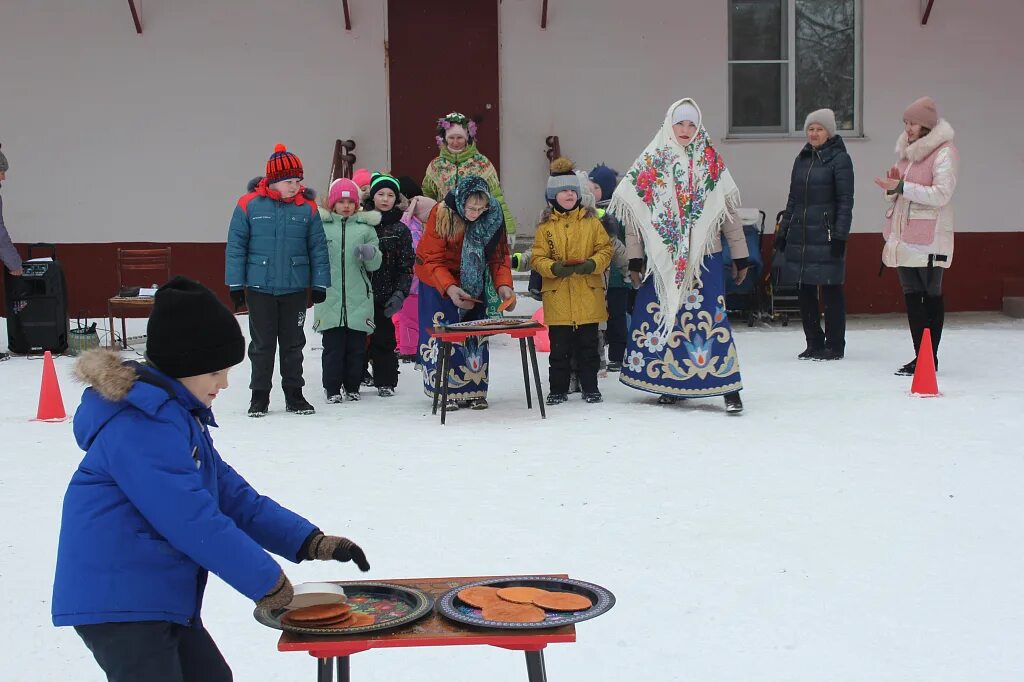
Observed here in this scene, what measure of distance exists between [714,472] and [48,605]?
9.97ft

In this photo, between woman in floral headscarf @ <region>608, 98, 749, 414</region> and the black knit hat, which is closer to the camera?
the black knit hat

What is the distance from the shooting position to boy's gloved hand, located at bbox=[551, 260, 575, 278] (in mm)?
7602

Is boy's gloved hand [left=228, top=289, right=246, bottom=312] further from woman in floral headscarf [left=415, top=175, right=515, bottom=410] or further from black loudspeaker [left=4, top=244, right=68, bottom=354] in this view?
black loudspeaker [left=4, top=244, right=68, bottom=354]

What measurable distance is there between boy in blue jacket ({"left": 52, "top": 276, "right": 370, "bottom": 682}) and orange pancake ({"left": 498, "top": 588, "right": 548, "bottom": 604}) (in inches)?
11.7

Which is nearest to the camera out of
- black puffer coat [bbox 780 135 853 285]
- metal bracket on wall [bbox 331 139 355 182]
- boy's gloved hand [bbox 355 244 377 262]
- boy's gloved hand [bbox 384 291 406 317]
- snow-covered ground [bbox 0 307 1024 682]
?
snow-covered ground [bbox 0 307 1024 682]

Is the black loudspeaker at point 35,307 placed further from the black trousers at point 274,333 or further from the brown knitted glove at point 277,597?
the brown knitted glove at point 277,597

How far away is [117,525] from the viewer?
7.74 ft

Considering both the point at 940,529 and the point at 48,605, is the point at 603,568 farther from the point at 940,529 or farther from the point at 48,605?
the point at 48,605

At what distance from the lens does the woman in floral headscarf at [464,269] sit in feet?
24.6

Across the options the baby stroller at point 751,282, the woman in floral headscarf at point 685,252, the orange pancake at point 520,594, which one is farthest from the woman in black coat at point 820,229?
the orange pancake at point 520,594

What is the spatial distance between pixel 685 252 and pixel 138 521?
17.8ft

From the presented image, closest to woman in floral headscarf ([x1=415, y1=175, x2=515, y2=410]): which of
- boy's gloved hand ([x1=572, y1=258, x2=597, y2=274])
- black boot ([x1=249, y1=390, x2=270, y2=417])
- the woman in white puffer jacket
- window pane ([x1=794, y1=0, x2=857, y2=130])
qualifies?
boy's gloved hand ([x1=572, y1=258, x2=597, y2=274])

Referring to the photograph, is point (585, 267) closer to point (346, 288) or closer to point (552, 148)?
point (346, 288)

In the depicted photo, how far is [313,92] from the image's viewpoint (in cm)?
1217
